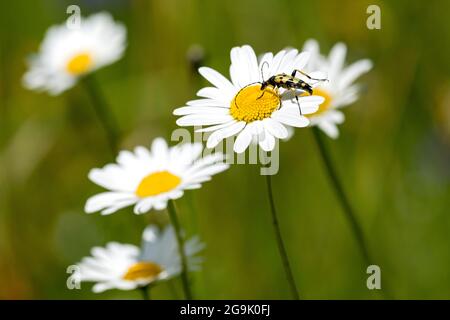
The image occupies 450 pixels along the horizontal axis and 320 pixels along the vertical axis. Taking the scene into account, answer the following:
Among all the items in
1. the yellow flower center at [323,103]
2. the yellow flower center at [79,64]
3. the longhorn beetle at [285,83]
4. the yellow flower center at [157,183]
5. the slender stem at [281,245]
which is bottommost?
the slender stem at [281,245]

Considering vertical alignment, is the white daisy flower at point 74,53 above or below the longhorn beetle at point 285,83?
above

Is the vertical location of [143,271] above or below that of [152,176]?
below

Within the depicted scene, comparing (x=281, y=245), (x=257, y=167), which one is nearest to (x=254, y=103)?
(x=281, y=245)

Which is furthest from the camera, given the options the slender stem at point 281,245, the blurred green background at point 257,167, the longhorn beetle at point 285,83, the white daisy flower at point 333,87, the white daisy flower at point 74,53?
the white daisy flower at point 74,53

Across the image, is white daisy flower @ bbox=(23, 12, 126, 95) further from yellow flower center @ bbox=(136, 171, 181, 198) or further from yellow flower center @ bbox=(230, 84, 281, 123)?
yellow flower center @ bbox=(230, 84, 281, 123)

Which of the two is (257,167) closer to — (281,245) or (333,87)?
(333,87)

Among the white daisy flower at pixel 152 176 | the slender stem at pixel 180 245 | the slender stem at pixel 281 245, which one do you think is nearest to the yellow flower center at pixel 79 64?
the white daisy flower at pixel 152 176

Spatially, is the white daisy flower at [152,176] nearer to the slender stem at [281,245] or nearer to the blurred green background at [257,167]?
the slender stem at [281,245]

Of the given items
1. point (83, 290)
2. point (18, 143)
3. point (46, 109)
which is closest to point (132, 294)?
point (83, 290)
